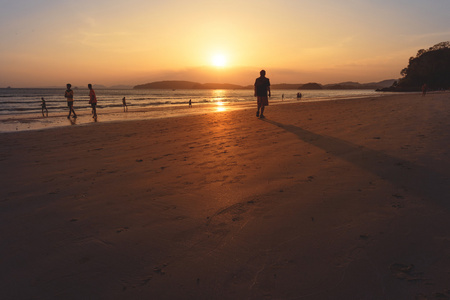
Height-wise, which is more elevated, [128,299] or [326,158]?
[326,158]

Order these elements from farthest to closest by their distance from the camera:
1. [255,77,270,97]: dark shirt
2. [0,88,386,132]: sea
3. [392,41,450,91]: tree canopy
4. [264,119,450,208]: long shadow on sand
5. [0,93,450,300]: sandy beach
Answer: [392,41,450,91]: tree canopy < [0,88,386,132]: sea < [255,77,270,97]: dark shirt < [264,119,450,208]: long shadow on sand < [0,93,450,300]: sandy beach

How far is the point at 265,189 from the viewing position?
3.74 m

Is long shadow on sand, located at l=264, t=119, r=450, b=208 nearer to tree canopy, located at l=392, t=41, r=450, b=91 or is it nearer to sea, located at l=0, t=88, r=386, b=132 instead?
sea, located at l=0, t=88, r=386, b=132

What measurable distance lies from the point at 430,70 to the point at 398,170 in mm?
113360

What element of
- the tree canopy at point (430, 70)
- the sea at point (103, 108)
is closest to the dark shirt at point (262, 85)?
the sea at point (103, 108)

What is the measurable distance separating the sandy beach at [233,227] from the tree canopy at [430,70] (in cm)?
10803

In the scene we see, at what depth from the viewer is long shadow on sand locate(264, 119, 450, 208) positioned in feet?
11.2

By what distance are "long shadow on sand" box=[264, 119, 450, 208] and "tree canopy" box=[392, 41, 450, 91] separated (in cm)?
10585

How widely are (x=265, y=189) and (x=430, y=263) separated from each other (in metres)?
2.01

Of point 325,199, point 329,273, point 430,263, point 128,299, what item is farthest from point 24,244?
point 430,263

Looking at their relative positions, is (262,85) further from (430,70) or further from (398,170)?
(430,70)

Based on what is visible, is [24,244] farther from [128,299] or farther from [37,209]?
[128,299]

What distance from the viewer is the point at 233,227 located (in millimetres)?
2752

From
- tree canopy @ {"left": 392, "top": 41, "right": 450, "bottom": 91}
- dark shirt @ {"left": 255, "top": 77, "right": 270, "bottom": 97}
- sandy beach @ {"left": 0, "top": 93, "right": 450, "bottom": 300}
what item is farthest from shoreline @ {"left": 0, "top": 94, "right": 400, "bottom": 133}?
tree canopy @ {"left": 392, "top": 41, "right": 450, "bottom": 91}
